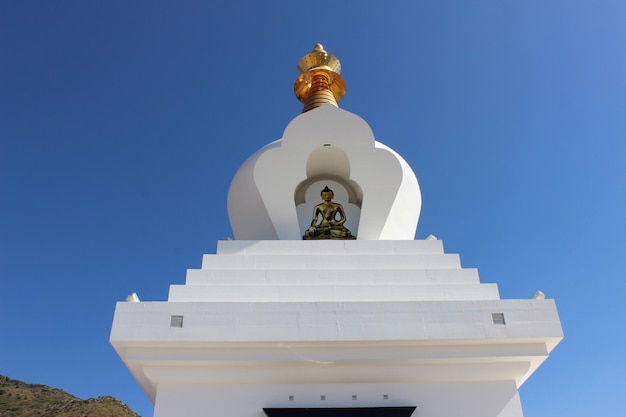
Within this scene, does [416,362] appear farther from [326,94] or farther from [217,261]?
[326,94]

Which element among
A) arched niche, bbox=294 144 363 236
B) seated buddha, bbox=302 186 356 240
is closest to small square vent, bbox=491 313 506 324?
seated buddha, bbox=302 186 356 240

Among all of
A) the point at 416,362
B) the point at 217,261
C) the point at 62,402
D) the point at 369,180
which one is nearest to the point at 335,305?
the point at 416,362

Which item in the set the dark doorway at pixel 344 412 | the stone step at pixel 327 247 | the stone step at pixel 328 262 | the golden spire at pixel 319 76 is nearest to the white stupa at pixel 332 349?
the dark doorway at pixel 344 412

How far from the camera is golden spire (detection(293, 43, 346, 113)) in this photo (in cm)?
1362

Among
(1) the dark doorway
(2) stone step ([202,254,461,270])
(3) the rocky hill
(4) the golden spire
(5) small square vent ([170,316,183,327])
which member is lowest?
(1) the dark doorway

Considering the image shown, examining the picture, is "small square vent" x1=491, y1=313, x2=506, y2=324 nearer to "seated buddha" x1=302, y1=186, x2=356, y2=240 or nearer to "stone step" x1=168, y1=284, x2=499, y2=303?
"stone step" x1=168, y1=284, x2=499, y2=303

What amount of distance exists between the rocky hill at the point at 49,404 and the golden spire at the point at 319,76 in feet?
68.6

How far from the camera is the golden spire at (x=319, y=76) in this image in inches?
536

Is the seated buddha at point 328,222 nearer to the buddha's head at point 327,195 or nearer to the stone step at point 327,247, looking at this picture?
the buddha's head at point 327,195

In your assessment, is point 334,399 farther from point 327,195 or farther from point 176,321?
point 327,195

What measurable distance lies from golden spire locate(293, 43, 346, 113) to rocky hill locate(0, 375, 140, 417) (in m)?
20.9

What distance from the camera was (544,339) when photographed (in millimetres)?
6590

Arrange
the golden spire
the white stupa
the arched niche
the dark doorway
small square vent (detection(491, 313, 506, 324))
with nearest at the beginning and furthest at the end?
the dark doorway
the white stupa
small square vent (detection(491, 313, 506, 324))
the arched niche
the golden spire

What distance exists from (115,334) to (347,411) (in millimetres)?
3017
